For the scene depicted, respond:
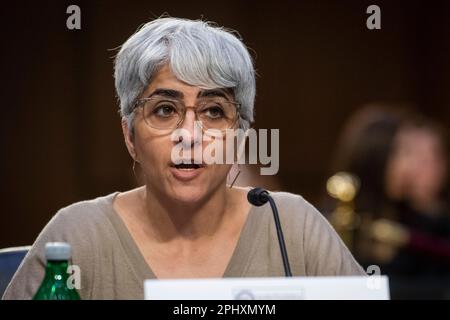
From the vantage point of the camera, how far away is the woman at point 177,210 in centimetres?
204

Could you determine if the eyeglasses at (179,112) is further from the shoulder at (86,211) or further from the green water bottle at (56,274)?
the green water bottle at (56,274)

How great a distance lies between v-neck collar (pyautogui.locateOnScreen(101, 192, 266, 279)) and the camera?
6.76 feet

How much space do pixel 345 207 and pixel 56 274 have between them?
2248mm

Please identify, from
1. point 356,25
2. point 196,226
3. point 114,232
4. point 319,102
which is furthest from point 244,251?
point 319,102

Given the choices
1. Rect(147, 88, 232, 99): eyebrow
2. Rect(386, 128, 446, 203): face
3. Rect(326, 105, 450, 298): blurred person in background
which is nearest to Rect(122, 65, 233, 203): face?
Rect(147, 88, 232, 99): eyebrow

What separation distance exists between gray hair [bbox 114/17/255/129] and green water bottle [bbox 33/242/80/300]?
1.84 ft

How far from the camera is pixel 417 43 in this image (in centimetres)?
472

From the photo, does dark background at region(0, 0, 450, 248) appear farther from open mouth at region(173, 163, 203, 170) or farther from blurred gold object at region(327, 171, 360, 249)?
open mouth at region(173, 163, 203, 170)

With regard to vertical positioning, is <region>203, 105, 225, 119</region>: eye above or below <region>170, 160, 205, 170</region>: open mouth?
above

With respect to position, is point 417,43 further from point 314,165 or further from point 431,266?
point 431,266

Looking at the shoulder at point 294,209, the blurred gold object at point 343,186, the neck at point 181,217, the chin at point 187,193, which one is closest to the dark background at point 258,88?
the blurred gold object at point 343,186

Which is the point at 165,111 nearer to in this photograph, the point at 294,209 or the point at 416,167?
Result: the point at 294,209

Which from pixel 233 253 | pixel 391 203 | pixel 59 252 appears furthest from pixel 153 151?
pixel 391 203
